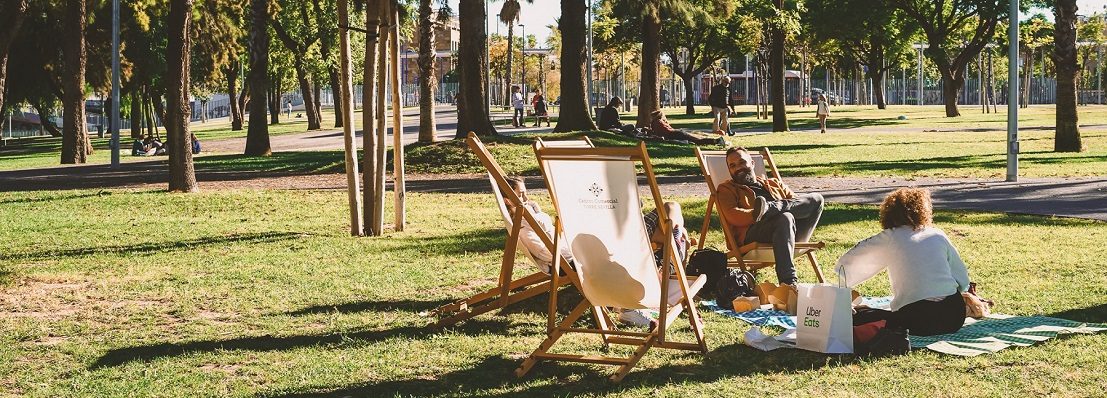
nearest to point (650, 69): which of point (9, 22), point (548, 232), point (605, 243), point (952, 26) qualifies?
point (9, 22)

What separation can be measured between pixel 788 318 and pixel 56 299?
16.4 feet

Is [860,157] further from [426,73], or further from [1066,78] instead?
[426,73]

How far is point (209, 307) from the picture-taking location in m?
8.59

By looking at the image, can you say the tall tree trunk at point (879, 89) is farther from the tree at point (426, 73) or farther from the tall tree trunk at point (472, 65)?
the tall tree trunk at point (472, 65)

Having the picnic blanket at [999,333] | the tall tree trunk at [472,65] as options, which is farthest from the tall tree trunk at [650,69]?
the picnic blanket at [999,333]

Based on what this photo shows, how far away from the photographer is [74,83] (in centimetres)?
3141

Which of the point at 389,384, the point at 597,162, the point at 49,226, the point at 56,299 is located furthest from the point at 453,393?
the point at 49,226

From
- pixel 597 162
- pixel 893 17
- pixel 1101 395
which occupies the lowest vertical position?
pixel 1101 395

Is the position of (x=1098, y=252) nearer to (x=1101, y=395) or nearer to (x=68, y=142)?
(x=1101, y=395)

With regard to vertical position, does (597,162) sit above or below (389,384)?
above

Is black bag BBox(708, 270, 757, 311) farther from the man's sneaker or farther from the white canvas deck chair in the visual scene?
the white canvas deck chair

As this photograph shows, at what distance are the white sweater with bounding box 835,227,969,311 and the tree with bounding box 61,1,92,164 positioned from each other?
1047 inches

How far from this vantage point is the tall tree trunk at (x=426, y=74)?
27812 mm

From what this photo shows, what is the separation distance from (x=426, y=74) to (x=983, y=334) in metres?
22.7
